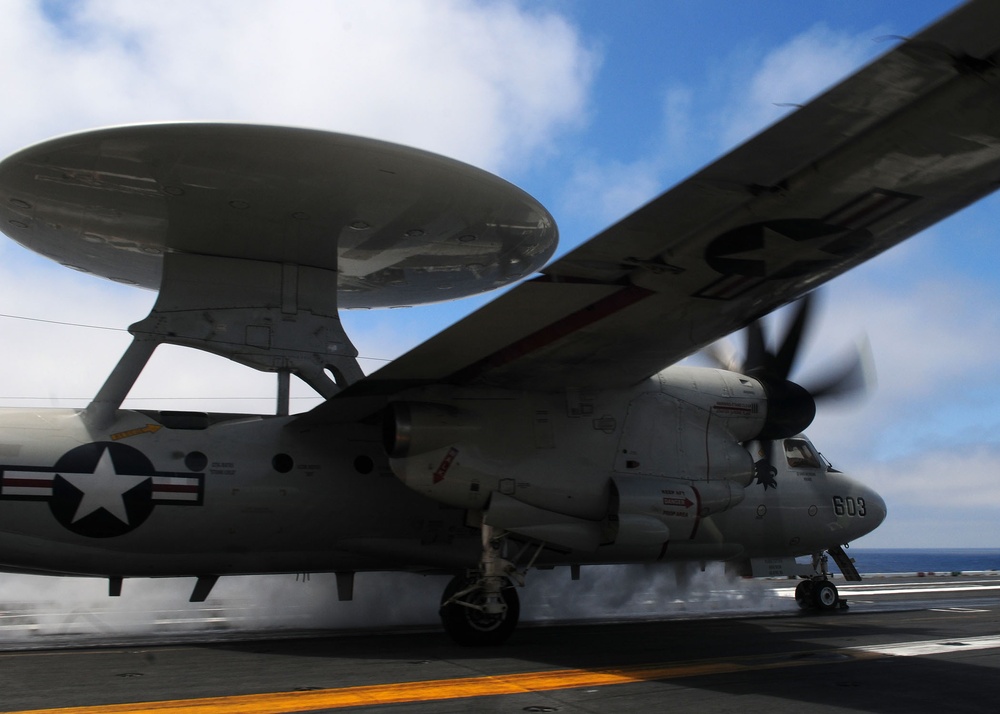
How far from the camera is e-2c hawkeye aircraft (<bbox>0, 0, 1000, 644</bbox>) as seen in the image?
887 cm

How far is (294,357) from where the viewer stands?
12938 mm

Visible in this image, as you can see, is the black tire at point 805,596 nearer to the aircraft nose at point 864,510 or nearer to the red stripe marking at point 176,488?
the aircraft nose at point 864,510

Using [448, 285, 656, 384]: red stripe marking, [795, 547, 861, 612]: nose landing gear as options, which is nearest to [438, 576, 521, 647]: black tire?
[448, 285, 656, 384]: red stripe marking

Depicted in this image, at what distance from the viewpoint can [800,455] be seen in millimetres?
16062

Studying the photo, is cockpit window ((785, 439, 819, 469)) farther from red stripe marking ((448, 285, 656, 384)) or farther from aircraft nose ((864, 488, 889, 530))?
red stripe marking ((448, 285, 656, 384))

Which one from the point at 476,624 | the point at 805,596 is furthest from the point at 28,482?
the point at 805,596

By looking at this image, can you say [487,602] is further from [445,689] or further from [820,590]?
[820,590]

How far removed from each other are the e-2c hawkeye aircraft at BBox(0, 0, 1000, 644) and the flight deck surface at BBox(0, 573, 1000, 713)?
1206 mm

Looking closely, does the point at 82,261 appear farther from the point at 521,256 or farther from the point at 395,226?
the point at 521,256

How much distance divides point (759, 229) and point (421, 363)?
15.3 ft

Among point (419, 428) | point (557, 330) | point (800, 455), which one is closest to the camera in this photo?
point (557, 330)

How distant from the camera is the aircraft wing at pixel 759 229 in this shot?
6.29 meters

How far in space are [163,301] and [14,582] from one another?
585cm

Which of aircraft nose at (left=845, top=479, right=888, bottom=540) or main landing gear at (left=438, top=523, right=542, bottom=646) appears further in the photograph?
aircraft nose at (left=845, top=479, right=888, bottom=540)
